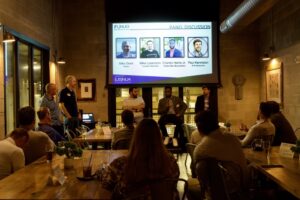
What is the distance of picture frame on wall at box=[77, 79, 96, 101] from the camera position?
1036 centimetres

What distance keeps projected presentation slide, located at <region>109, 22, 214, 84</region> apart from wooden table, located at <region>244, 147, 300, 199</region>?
6.15 metres

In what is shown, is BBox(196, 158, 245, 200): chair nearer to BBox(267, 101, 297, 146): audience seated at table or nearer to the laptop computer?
BBox(267, 101, 297, 146): audience seated at table

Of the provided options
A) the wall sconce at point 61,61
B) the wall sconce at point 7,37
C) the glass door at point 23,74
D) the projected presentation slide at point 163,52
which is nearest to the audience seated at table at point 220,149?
the wall sconce at point 7,37

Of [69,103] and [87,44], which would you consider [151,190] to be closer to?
[69,103]

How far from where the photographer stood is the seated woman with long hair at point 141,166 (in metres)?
2.43

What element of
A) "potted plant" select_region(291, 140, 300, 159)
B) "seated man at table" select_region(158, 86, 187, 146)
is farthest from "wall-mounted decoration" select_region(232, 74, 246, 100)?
"potted plant" select_region(291, 140, 300, 159)

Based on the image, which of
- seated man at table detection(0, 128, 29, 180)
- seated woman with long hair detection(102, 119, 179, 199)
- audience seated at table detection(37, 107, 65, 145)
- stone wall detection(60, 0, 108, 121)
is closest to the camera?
seated woman with long hair detection(102, 119, 179, 199)

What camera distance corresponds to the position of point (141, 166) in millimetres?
2441

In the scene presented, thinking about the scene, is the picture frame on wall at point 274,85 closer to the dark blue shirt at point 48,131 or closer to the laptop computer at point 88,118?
the laptop computer at point 88,118

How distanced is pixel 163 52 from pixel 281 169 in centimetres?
728

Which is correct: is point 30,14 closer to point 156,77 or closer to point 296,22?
point 156,77

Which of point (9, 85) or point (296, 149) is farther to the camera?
point (9, 85)

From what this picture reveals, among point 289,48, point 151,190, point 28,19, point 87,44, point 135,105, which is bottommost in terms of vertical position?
point 151,190

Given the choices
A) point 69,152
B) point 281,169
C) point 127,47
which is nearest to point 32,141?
point 69,152
